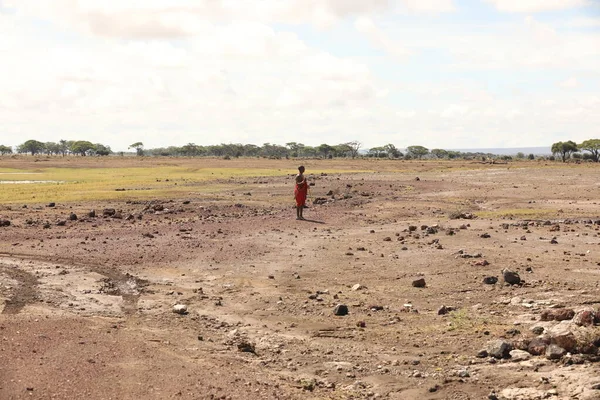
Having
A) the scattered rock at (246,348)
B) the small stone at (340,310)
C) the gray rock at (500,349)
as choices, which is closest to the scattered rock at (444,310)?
the small stone at (340,310)

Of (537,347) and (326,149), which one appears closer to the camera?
(537,347)

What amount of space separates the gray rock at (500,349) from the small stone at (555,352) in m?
0.57

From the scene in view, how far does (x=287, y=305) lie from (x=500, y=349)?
181 inches

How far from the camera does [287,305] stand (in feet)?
43.7

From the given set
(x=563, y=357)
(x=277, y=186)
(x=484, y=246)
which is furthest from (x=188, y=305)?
(x=277, y=186)

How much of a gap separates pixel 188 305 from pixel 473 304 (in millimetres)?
5241

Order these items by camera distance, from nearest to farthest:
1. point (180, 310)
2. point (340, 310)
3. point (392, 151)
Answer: point (340, 310) → point (180, 310) → point (392, 151)

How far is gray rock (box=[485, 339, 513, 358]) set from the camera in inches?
384

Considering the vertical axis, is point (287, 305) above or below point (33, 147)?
below

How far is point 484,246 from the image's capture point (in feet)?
60.7

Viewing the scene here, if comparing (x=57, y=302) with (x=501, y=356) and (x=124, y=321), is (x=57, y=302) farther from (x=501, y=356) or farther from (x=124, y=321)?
(x=501, y=356)

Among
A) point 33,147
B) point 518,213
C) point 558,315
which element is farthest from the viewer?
point 33,147

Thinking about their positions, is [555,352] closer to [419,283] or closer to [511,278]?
[511,278]

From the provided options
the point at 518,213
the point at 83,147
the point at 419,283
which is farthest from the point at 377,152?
the point at 419,283
